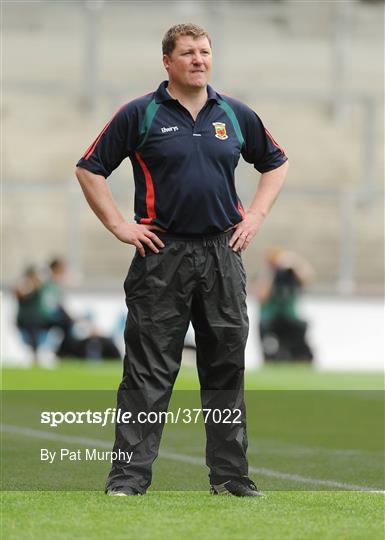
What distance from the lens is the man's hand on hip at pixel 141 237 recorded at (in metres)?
5.87

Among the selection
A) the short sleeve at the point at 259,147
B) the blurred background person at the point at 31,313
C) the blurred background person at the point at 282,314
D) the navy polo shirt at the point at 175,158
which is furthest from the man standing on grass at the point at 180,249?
the blurred background person at the point at 31,313

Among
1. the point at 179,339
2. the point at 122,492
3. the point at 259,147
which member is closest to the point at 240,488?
the point at 122,492

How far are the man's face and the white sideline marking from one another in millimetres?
1992

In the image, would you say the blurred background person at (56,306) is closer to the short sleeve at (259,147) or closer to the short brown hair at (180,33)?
the short sleeve at (259,147)

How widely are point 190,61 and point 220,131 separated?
1.03 feet

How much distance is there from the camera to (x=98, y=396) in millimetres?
12781

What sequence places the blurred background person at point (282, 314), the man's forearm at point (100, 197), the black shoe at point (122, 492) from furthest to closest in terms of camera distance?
the blurred background person at point (282, 314) → the man's forearm at point (100, 197) → the black shoe at point (122, 492)

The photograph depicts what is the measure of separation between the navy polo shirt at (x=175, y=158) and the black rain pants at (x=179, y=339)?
0.11 m

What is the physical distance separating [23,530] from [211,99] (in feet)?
6.77

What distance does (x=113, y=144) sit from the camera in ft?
19.5

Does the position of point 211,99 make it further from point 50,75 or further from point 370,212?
point 50,75

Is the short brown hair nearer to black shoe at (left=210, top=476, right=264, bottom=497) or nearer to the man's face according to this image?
the man's face

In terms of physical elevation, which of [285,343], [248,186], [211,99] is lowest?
[285,343]

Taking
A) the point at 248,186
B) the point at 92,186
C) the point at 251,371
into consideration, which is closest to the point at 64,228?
the point at 248,186
